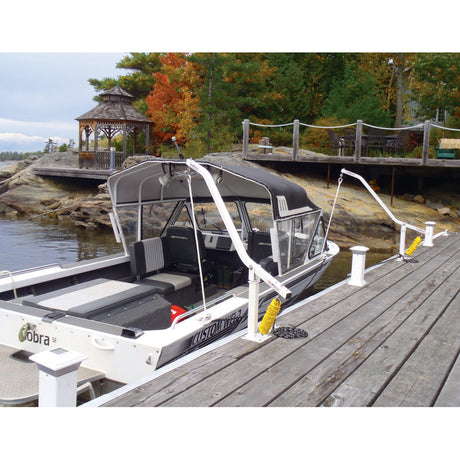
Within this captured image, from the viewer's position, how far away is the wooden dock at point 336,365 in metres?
3.33

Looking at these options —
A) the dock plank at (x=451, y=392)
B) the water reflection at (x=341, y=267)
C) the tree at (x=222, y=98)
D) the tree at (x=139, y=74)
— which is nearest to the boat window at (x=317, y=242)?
the water reflection at (x=341, y=267)

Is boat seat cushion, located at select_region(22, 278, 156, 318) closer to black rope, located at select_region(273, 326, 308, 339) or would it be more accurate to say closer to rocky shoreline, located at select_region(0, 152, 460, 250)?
black rope, located at select_region(273, 326, 308, 339)

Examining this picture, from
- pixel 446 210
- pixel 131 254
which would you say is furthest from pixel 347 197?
pixel 131 254

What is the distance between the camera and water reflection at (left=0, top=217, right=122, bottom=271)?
42.8 feet

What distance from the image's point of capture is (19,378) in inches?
158

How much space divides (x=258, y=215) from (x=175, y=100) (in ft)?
65.7

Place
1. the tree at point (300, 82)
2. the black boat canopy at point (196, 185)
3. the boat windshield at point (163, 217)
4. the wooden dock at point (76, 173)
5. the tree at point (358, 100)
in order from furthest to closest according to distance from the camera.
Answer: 1. the tree at point (300, 82)
2. the wooden dock at point (76, 173)
3. the tree at point (358, 100)
4. the boat windshield at point (163, 217)
5. the black boat canopy at point (196, 185)

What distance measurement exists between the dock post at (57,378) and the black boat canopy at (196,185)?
3.31 metres

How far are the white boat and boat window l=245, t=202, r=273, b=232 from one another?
0.03 metres

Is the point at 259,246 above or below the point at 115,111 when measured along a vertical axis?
below

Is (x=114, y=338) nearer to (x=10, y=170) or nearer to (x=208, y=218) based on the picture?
(x=208, y=218)

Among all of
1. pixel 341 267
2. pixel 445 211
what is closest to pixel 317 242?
pixel 341 267

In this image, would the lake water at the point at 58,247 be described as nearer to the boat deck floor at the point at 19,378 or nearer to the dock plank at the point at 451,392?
the dock plank at the point at 451,392

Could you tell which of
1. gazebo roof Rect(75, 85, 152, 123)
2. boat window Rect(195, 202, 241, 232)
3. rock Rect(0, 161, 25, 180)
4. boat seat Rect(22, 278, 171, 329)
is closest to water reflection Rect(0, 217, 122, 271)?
boat window Rect(195, 202, 241, 232)
